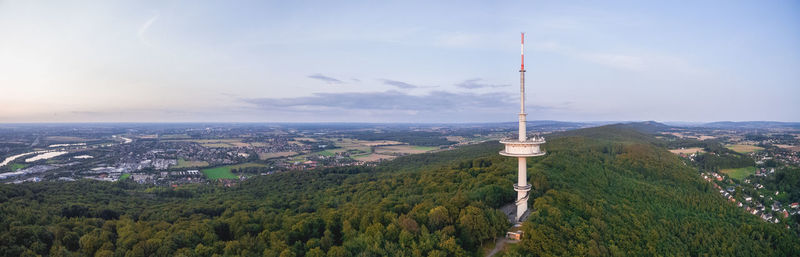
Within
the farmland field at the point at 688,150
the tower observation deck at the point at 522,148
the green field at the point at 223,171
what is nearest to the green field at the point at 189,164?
the green field at the point at 223,171

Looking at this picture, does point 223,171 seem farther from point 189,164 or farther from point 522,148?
point 522,148

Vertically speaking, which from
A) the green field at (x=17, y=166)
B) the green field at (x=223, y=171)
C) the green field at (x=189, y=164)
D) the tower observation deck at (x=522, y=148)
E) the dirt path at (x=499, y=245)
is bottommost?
the green field at (x=223, y=171)

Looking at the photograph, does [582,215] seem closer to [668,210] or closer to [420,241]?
[420,241]

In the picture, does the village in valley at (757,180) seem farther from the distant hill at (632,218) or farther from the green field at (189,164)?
the green field at (189,164)

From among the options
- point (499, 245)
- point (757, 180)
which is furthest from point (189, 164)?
point (757, 180)

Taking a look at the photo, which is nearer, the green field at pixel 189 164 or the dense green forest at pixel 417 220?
the dense green forest at pixel 417 220

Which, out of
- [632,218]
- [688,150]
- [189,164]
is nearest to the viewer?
[632,218]

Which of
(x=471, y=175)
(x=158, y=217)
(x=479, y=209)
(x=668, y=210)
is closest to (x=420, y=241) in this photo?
(x=479, y=209)
